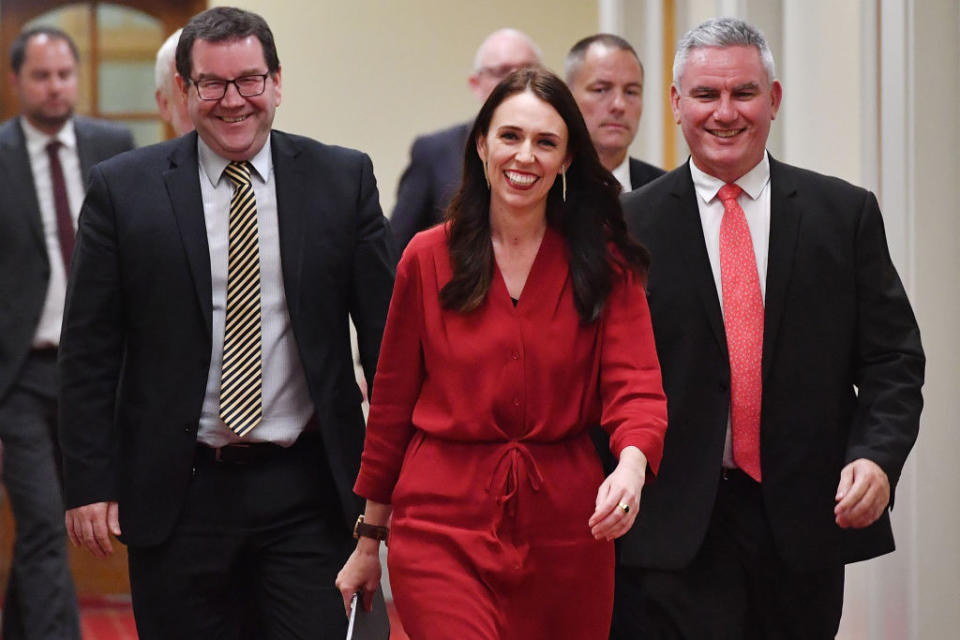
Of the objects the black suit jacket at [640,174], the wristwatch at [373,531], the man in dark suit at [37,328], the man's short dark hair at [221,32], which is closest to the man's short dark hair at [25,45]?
the man in dark suit at [37,328]

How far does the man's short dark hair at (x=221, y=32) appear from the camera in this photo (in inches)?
148

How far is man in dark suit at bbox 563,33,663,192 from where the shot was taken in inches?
207

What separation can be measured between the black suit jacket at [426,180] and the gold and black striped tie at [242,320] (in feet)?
6.73

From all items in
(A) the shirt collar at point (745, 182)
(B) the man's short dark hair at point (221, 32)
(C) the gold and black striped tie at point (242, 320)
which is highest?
(B) the man's short dark hair at point (221, 32)

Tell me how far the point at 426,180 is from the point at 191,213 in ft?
7.33

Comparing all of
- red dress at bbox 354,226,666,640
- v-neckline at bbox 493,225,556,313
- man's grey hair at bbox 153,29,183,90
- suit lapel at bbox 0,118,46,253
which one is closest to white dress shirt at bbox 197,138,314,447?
red dress at bbox 354,226,666,640

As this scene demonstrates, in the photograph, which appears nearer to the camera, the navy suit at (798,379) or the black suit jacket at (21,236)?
the navy suit at (798,379)

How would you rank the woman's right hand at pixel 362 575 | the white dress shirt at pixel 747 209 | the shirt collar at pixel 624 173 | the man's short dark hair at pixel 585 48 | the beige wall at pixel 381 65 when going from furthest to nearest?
1. the beige wall at pixel 381 65
2. the man's short dark hair at pixel 585 48
3. the shirt collar at pixel 624 173
4. the white dress shirt at pixel 747 209
5. the woman's right hand at pixel 362 575

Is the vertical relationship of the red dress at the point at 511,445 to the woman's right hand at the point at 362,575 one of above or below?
above

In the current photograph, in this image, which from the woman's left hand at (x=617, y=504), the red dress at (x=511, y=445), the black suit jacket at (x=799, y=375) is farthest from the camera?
the black suit jacket at (x=799, y=375)

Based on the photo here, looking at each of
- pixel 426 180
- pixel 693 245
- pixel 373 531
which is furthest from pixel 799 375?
pixel 426 180

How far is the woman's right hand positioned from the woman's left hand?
57 cm

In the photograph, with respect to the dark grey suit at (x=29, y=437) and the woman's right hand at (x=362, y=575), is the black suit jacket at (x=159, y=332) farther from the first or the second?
the dark grey suit at (x=29, y=437)

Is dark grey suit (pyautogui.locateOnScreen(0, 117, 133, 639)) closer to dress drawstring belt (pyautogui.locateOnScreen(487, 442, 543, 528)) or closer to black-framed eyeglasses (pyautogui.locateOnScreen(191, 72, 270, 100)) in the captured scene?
black-framed eyeglasses (pyautogui.locateOnScreen(191, 72, 270, 100))
